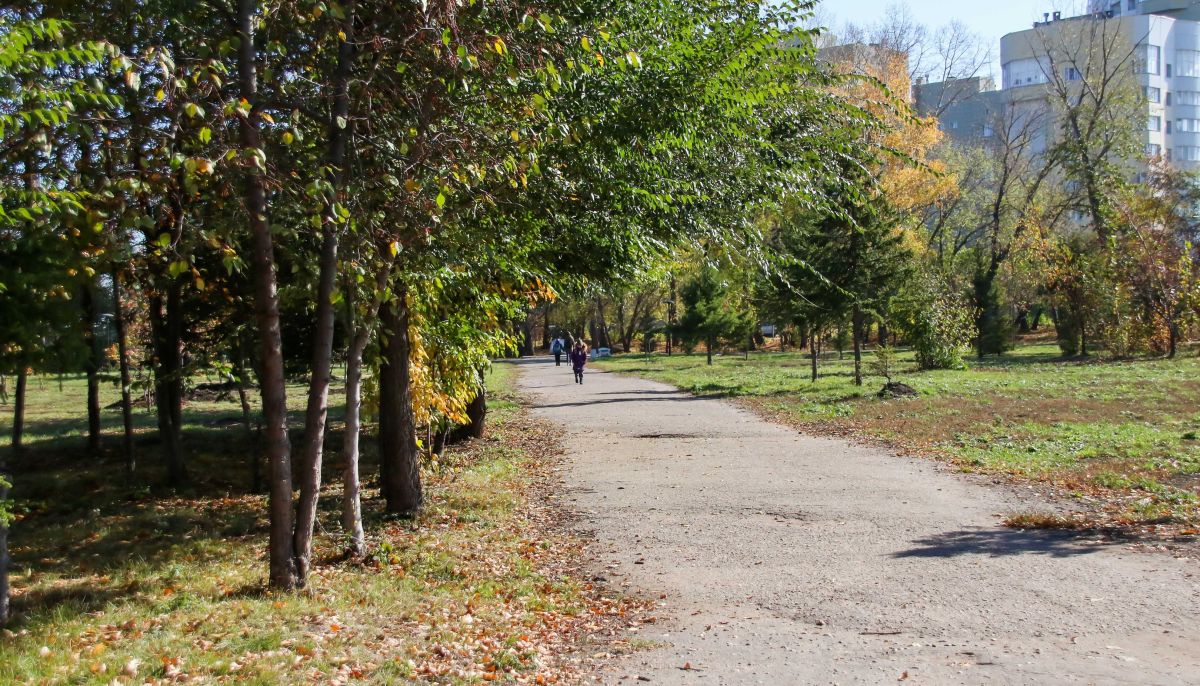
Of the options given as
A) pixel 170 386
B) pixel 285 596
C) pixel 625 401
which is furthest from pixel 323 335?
pixel 625 401

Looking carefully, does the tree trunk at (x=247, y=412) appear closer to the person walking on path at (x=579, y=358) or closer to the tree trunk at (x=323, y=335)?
the tree trunk at (x=323, y=335)

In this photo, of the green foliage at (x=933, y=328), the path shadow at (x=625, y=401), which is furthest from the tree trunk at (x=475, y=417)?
the green foliage at (x=933, y=328)

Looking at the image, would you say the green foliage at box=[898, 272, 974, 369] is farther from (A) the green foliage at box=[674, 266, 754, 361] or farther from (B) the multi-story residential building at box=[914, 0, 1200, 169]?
(B) the multi-story residential building at box=[914, 0, 1200, 169]

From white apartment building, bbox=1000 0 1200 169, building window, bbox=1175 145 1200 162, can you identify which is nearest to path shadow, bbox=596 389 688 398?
white apartment building, bbox=1000 0 1200 169

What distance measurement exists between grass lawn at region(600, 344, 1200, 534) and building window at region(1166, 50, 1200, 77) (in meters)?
67.5

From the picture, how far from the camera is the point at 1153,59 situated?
270 ft

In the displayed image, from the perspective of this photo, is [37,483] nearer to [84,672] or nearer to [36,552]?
[36,552]

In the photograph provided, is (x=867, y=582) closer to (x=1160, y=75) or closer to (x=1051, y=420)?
(x=1051, y=420)

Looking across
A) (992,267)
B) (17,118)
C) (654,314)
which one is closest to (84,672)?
(17,118)

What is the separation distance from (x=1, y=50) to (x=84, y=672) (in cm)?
308

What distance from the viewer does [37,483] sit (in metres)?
12.5

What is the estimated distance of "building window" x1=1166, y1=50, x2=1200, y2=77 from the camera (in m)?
84.7

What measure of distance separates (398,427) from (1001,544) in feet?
19.1

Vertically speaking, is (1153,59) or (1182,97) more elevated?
(1153,59)
